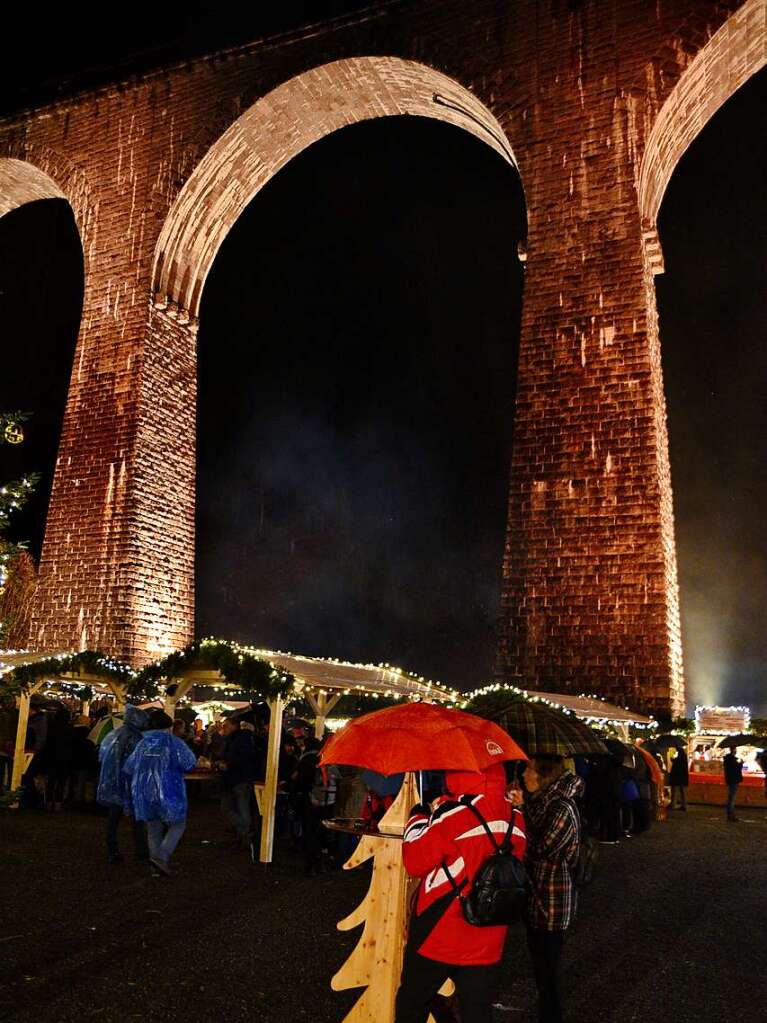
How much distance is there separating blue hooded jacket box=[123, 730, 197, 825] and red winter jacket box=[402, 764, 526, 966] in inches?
181

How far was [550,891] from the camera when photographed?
3678 millimetres

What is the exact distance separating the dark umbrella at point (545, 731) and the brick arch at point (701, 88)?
9.69 meters

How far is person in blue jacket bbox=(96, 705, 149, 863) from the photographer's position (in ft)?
25.7

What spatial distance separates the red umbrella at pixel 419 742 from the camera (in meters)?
3.26

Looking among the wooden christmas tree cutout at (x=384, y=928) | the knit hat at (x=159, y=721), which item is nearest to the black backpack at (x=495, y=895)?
the wooden christmas tree cutout at (x=384, y=928)

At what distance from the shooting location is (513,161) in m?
16.2

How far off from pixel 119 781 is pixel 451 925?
5.78m

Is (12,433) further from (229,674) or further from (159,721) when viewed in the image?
(229,674)

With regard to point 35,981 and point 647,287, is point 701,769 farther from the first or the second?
point 35,981

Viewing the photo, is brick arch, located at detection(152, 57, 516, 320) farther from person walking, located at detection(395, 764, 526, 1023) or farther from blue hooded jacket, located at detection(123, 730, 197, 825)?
person walking, located at detection(395, 764, 526, 1023)

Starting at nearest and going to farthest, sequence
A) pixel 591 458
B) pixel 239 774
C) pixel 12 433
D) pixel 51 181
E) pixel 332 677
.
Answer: pixel 12 433 < pixel 239 774 < pixel 332 677 < pixel 591 458 < pixel 51 181

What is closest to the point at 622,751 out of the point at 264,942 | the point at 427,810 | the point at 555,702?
the point at 555,702

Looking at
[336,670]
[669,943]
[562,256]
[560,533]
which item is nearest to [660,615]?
[560,533]

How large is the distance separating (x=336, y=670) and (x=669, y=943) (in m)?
5.77
